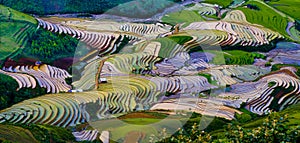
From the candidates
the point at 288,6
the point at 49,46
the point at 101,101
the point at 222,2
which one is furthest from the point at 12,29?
the point at 288,6

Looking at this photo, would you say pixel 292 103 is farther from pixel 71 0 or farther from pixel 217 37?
pixel 71 0

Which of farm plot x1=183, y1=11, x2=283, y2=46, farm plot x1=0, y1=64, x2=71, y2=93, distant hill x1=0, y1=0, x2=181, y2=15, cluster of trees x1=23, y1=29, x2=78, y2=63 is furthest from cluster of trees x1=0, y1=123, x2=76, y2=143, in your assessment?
farm plot x1=183, y1=11, x2=283, y2=46

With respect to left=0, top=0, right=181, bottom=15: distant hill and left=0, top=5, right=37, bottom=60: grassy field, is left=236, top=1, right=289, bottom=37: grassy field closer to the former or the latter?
left=0, top=0, right=181, bottom=15: distant hill

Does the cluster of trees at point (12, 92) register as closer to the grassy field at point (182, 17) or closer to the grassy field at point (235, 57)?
the grassy field at point (235, 57)

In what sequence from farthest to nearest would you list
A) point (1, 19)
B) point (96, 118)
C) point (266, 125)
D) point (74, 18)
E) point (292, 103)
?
1. point (74, 18)
2. point (1, 19)
3. point (292, 103)
4. point (96, 118)
5. point (266, 125)

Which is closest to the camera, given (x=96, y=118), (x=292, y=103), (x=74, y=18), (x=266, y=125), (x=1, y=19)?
(x=266, y=125)

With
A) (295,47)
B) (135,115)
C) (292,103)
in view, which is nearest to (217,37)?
(295,47)
